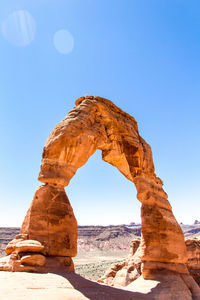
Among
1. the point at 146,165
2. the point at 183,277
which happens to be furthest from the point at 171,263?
the point at 146,165

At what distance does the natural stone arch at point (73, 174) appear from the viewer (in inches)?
241

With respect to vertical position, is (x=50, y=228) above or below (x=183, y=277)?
above

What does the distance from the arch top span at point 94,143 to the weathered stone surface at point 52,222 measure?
47 cm

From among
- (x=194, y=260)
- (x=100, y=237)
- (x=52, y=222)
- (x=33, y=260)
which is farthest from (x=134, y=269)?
(x=100, y=237)

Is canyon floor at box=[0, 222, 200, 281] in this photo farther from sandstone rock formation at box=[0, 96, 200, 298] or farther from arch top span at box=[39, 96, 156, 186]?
sandstone rock formation at box=[0, 96, 200, 298]

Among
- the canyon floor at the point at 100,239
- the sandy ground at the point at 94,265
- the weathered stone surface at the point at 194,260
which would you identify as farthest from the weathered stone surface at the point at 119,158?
the canyon floor at the point at 100,239

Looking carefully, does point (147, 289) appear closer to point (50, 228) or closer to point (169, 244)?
point (169, 244)

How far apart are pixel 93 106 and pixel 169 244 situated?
5869mm

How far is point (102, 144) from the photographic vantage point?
947 cm

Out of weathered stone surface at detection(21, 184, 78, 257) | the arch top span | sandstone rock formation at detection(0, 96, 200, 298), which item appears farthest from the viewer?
the arch top span

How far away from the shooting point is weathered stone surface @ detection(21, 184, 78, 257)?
238 inches

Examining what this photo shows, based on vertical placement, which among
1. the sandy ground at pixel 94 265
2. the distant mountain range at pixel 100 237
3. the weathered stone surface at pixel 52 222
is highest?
the weathered stone surface at pixel 52 222

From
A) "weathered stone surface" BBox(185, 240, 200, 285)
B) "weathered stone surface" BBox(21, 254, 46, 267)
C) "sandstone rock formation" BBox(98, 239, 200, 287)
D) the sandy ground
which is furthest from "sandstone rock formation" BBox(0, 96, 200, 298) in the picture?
the sandy ground

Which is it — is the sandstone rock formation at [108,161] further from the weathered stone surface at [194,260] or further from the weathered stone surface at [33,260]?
the weathered stone surface at [194,260]
